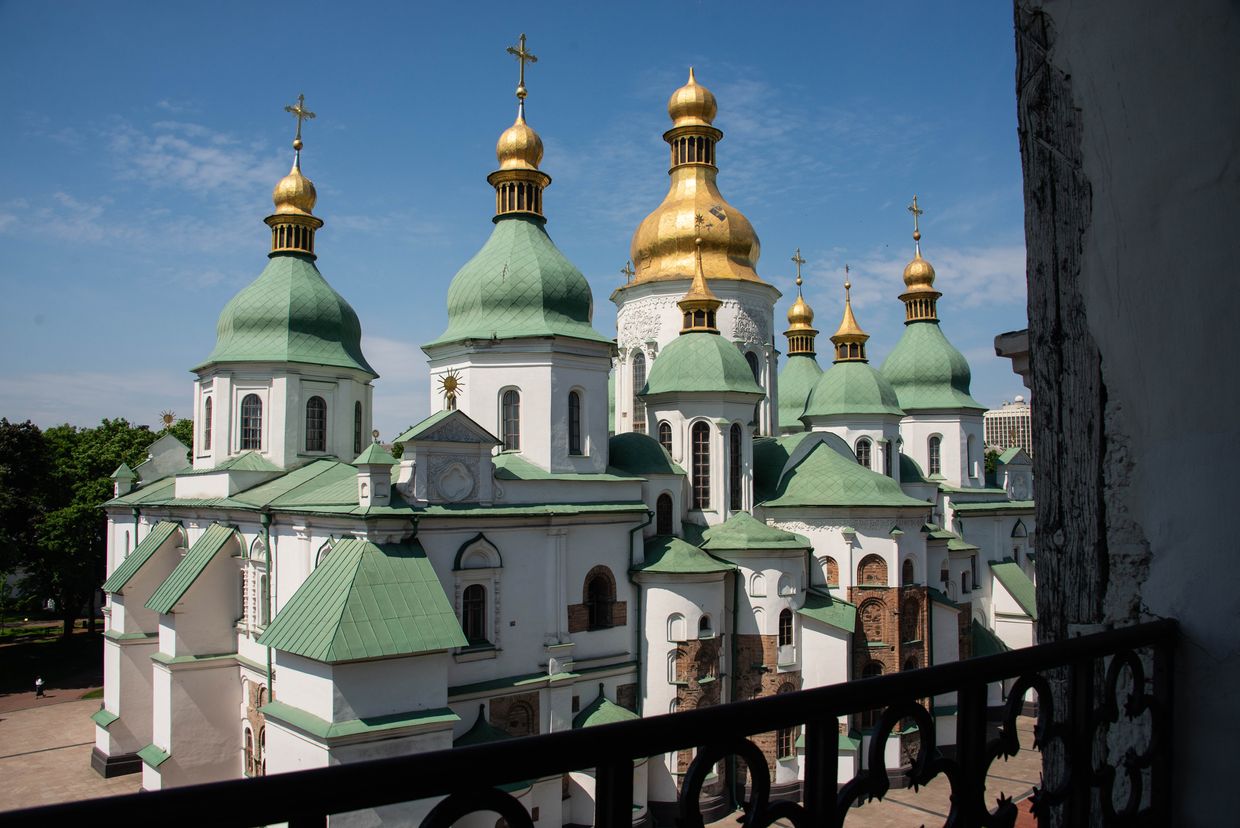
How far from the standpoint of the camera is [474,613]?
18734 mm

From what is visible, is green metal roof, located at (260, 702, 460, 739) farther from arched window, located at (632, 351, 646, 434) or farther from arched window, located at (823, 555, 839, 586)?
arched window, located at (632, 351, 646, 434)

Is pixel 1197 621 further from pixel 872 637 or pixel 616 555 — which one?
pixel 872 637

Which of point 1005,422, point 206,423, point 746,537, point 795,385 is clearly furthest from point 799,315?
point 1005,422

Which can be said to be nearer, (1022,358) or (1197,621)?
(1197,621)

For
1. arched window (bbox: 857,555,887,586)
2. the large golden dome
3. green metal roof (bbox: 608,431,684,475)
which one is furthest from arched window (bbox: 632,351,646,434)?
arched window (bbox: 857,555,887,586)

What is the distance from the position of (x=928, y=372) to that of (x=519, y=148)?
20851mm

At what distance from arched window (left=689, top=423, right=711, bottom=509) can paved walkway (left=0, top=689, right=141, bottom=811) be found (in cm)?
1600

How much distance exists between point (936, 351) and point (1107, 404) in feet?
115

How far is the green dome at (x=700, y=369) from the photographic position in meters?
24.6

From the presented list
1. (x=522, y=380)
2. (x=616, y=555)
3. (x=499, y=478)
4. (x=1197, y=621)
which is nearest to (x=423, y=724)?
(x=499, y=478)

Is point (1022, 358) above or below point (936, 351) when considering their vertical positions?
below

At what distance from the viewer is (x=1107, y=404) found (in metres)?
3.25

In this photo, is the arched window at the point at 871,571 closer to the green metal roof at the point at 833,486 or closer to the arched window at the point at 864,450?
the green metal roof at the point at 833,486

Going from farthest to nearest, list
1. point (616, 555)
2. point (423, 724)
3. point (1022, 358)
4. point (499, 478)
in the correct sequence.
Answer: point (616, 555) < point (499, 478) < point (423, 724) < point (1022, 358)
